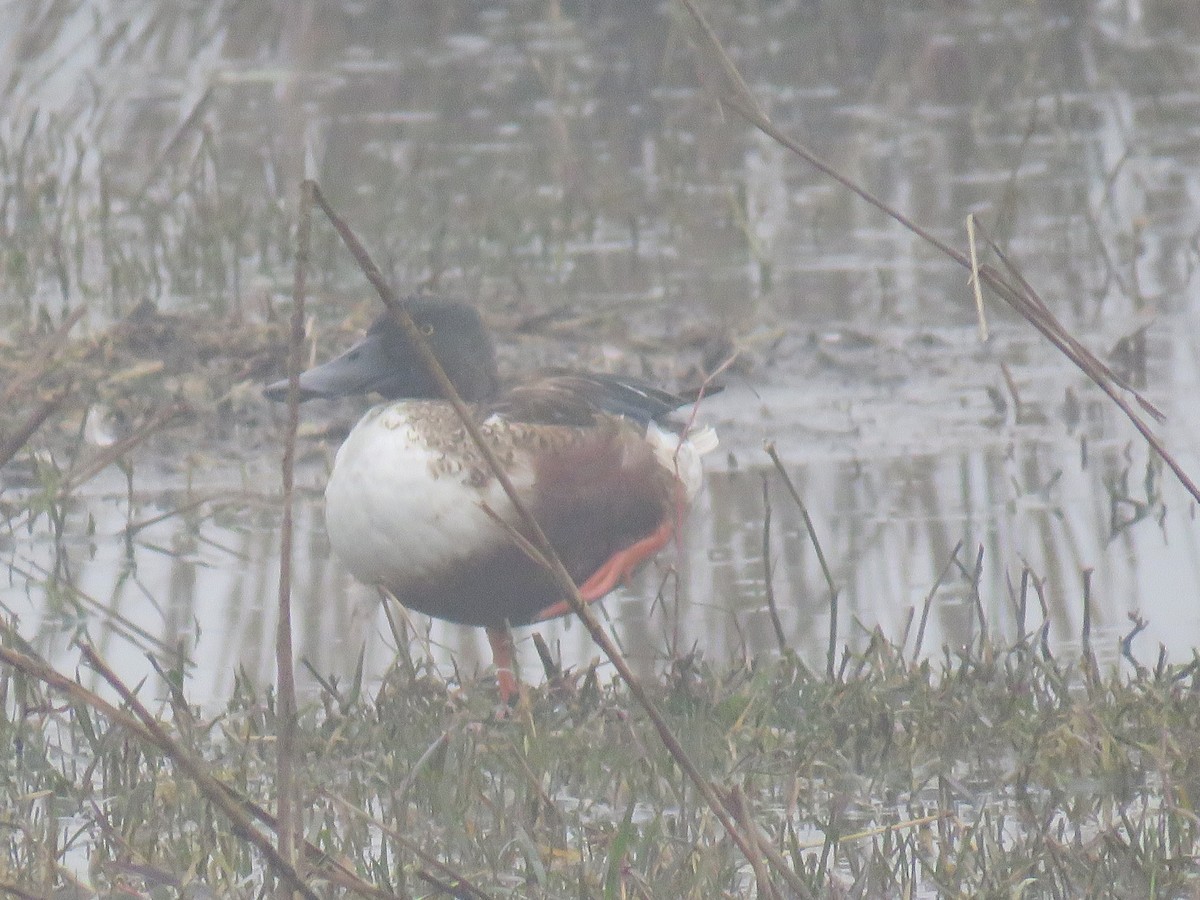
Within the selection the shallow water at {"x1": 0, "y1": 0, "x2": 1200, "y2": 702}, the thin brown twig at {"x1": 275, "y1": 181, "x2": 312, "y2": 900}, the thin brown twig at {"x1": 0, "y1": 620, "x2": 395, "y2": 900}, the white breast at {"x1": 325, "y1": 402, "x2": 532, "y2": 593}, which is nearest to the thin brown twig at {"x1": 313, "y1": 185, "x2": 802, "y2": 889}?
the thin brown twig at {"x1": 275, "y1": 181, "x2": 312, "y2": 900}

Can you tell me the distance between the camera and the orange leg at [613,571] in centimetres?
428

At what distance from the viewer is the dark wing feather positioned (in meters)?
4.34

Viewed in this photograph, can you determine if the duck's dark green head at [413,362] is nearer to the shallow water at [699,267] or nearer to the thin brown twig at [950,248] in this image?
the shallow water at [699,267]

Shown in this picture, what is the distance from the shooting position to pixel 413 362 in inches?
184

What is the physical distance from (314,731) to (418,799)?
1.35 ft

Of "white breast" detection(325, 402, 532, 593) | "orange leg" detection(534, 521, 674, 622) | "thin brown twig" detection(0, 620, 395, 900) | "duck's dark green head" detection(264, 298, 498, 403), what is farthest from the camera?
"duck's dark green head" detection(264, 298, 498, 403)

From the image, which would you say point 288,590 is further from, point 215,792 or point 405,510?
point 405,510

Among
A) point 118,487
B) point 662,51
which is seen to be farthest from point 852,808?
point 662,51

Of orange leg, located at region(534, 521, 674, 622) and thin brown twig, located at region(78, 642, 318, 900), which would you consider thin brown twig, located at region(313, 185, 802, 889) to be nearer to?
thin brown twig, located at region(78, 642, 318, 900)

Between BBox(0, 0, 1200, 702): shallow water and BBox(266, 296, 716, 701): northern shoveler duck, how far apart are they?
13 cm

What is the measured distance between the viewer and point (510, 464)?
416 cm

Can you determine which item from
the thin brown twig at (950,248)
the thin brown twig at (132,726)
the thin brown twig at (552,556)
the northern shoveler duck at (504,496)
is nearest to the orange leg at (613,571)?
the northern shoveler duck at (504,496)

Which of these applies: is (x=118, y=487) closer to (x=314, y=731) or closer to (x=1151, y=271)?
(x=314, y=731)

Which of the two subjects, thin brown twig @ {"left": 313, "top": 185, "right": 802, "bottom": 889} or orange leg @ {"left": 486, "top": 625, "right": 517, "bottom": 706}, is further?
orange leg @ {"left": 486, "top": 625, "right": 517, "bottom": 706}
